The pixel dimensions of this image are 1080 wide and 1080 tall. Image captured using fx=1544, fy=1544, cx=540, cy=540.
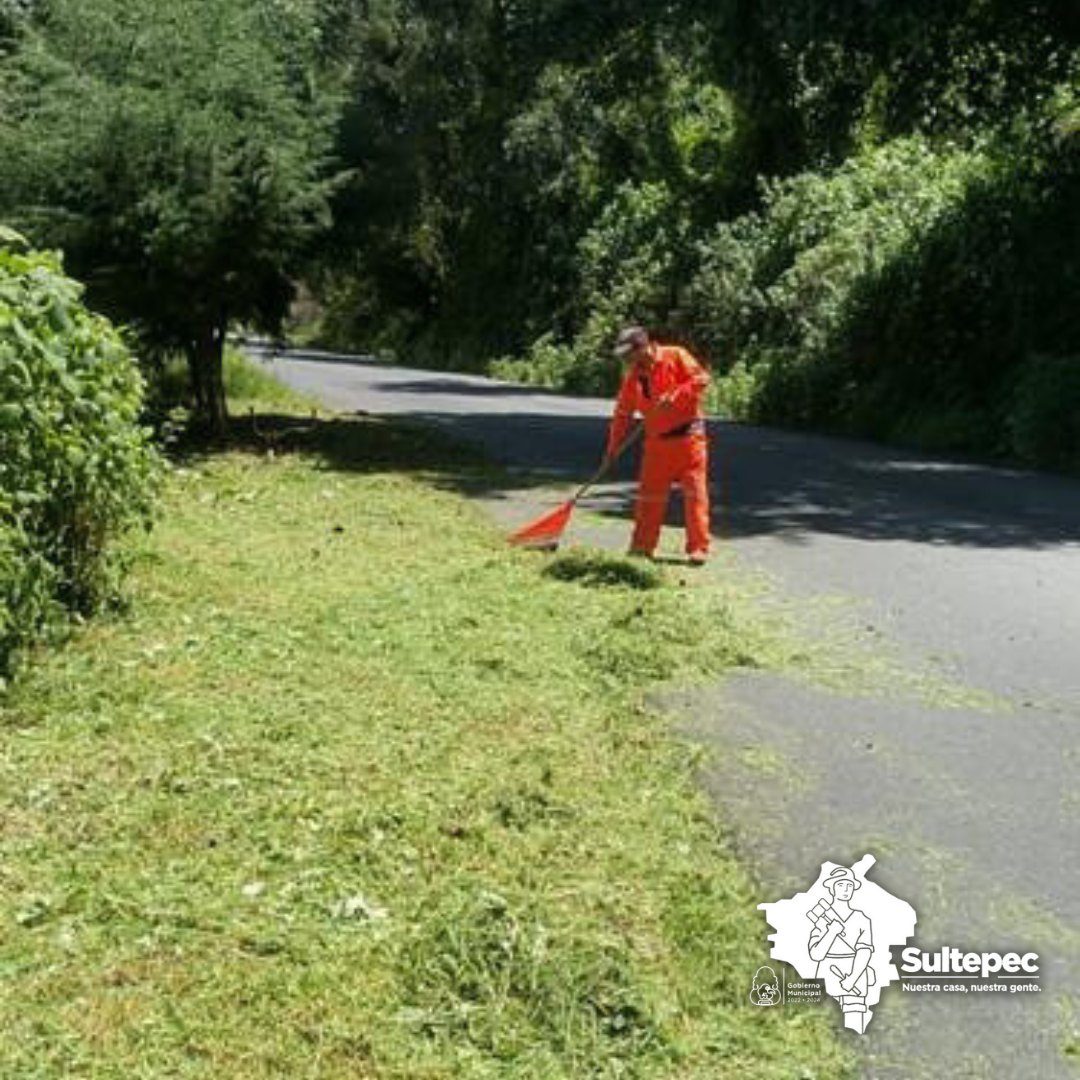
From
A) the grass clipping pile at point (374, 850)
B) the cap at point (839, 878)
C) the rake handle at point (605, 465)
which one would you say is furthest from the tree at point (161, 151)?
the cap at point (839, 878)

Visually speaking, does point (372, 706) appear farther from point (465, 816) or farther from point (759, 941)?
point (759, 941)

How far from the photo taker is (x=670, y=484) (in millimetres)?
9883

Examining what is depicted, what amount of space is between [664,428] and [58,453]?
14.1ft

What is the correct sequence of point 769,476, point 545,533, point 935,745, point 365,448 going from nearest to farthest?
point 935,745 → point 545,533 → point 769,476 → point 365,448

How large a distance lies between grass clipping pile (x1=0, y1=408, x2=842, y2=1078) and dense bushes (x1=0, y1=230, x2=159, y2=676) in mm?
323

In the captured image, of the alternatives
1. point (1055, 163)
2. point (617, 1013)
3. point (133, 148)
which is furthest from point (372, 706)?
point (1055, 163)

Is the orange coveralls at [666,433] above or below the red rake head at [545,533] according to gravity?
above

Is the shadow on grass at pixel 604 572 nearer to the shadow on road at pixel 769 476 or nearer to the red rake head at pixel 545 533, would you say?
the red rake head at pixel 545 533

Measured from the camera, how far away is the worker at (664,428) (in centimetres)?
974

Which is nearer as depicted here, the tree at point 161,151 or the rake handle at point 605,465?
the rake handle at point 605,465

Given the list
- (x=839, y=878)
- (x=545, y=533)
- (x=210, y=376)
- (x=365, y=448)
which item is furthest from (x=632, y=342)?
(x=210, y=376)

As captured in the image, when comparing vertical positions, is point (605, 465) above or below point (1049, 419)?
below

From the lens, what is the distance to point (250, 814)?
16.2 ft

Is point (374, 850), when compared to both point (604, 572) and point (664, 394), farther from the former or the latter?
point (664, 394)
